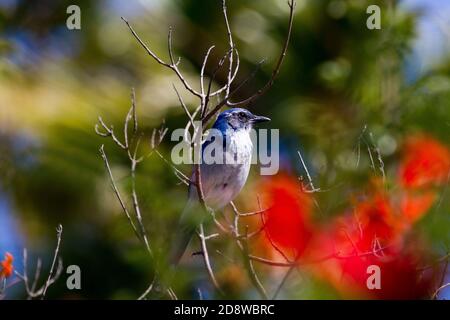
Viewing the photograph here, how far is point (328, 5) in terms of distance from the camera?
9.98m

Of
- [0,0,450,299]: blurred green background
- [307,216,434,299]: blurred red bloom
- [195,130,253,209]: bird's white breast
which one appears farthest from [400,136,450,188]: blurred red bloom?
[0,0,450,299]: blurred green background

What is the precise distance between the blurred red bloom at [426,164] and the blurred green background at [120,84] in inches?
181

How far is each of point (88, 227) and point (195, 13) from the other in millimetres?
2936

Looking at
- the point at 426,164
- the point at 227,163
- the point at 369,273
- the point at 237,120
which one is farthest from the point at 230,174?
the point at 369,273

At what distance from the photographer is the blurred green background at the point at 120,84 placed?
8.28 metres

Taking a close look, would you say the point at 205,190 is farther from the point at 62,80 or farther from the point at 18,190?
the point at 62,80

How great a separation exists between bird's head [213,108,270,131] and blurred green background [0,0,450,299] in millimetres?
1591

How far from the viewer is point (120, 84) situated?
36.2 ft

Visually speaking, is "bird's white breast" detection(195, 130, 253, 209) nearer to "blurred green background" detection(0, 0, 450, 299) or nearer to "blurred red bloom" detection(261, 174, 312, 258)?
"blurred green background" detection(0, 0, 450, 299)

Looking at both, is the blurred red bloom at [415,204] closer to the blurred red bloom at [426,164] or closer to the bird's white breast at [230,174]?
the blurred red bloom at [426,164]

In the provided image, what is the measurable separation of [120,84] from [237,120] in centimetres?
566

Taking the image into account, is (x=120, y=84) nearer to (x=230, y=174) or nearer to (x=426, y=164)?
(x=230, y=174)

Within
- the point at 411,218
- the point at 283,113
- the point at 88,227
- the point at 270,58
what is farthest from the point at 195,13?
the point at 411,218

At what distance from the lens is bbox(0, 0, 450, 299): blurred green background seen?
326 inches
